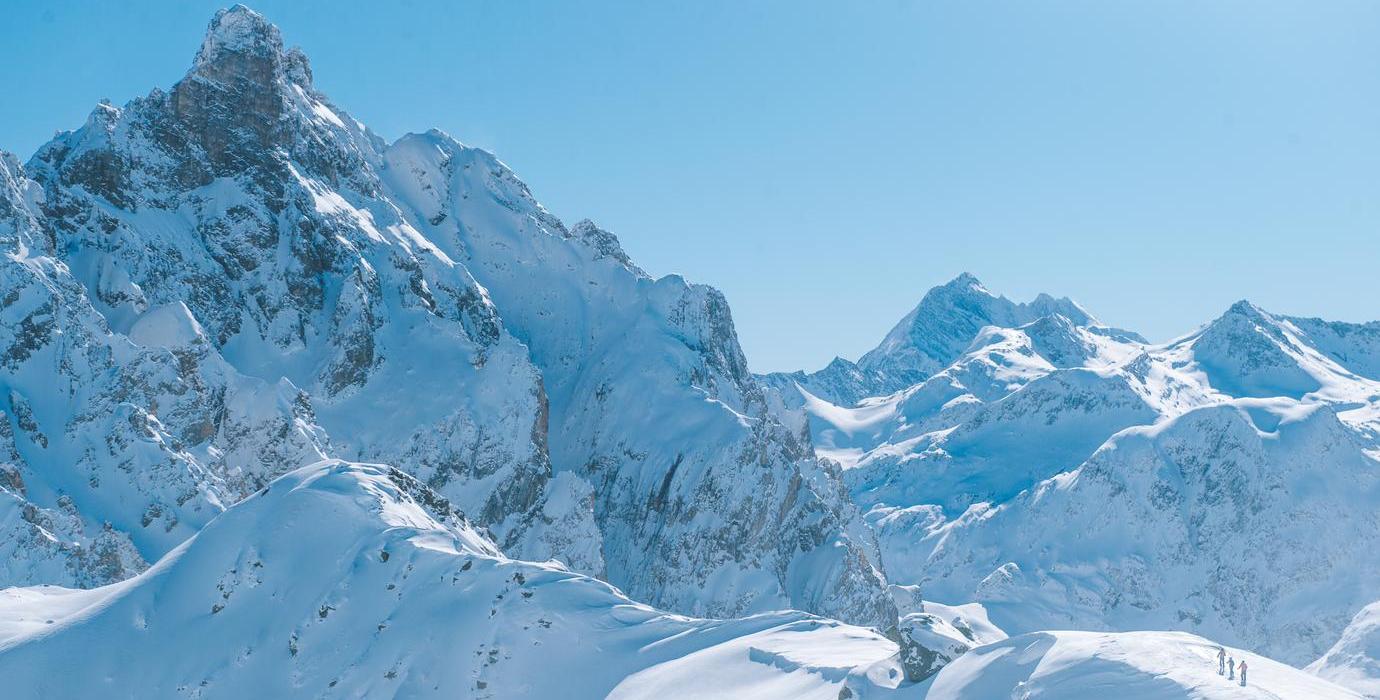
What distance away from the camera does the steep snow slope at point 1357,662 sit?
589 feet

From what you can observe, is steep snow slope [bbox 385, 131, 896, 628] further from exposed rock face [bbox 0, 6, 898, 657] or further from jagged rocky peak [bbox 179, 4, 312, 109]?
jagged rocky peak [bbox 179, 4, 312, 109]

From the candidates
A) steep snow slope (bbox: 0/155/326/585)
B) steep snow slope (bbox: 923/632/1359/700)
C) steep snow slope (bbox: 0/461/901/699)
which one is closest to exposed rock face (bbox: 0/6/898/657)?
steep snow slope (bbox: 0/155/326/585)

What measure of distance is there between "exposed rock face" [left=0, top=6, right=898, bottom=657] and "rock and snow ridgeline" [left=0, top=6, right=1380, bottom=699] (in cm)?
32

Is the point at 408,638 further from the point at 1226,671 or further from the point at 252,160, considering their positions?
the point at 252,160

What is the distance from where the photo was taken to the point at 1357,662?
187 meters

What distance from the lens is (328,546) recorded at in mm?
73938

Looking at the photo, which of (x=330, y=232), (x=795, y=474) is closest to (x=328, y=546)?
(x=330, y=232)

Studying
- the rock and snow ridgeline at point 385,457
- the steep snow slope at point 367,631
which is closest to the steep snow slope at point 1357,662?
the rock and snow ridgeline at point 385,457

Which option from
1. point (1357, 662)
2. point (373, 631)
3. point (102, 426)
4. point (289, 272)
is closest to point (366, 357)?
point (289, 272)

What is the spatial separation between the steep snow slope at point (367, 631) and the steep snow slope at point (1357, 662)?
13534 cm

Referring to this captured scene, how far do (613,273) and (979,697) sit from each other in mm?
123581

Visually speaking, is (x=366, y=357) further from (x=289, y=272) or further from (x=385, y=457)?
(x=289, y=272)

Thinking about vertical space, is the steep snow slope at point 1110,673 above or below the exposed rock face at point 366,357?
below

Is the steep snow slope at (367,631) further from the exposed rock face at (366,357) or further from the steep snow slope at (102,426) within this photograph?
the exposed rock face at (366,357)
